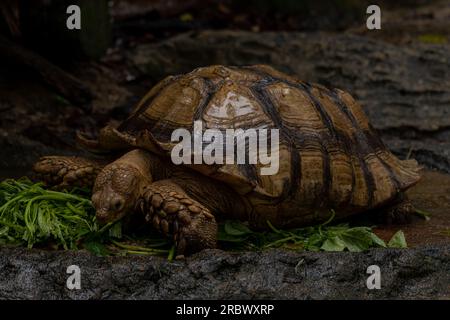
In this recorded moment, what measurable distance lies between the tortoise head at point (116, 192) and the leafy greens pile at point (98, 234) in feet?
0.42

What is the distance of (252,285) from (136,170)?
0.97m

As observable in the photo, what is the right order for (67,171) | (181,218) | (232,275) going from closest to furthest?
(232,275) < (181,218) < (67,171)

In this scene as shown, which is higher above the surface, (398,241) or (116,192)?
(116,192)

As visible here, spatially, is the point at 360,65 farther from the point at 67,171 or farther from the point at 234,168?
the point at 234,168

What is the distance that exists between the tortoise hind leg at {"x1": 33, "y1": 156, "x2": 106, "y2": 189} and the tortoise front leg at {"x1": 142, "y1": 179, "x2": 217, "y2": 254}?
0.75 metres

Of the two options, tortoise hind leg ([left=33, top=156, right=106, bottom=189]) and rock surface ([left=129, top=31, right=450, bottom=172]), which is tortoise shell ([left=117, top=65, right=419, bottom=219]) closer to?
tortoise hind leg ([left=33, top=156, right=106, bottom=189])

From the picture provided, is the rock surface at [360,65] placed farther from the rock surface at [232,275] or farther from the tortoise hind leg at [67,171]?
the rock surface at [232,275]

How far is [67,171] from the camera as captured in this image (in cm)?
475

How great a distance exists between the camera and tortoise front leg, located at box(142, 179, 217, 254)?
3980 millimetres

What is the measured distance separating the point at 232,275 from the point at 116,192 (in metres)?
0.80

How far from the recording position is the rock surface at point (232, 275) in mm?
3570

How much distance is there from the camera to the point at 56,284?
364 cm

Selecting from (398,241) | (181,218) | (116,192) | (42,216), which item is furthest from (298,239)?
(42,216)

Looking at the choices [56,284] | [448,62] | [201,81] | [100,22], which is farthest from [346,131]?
[448,62]
